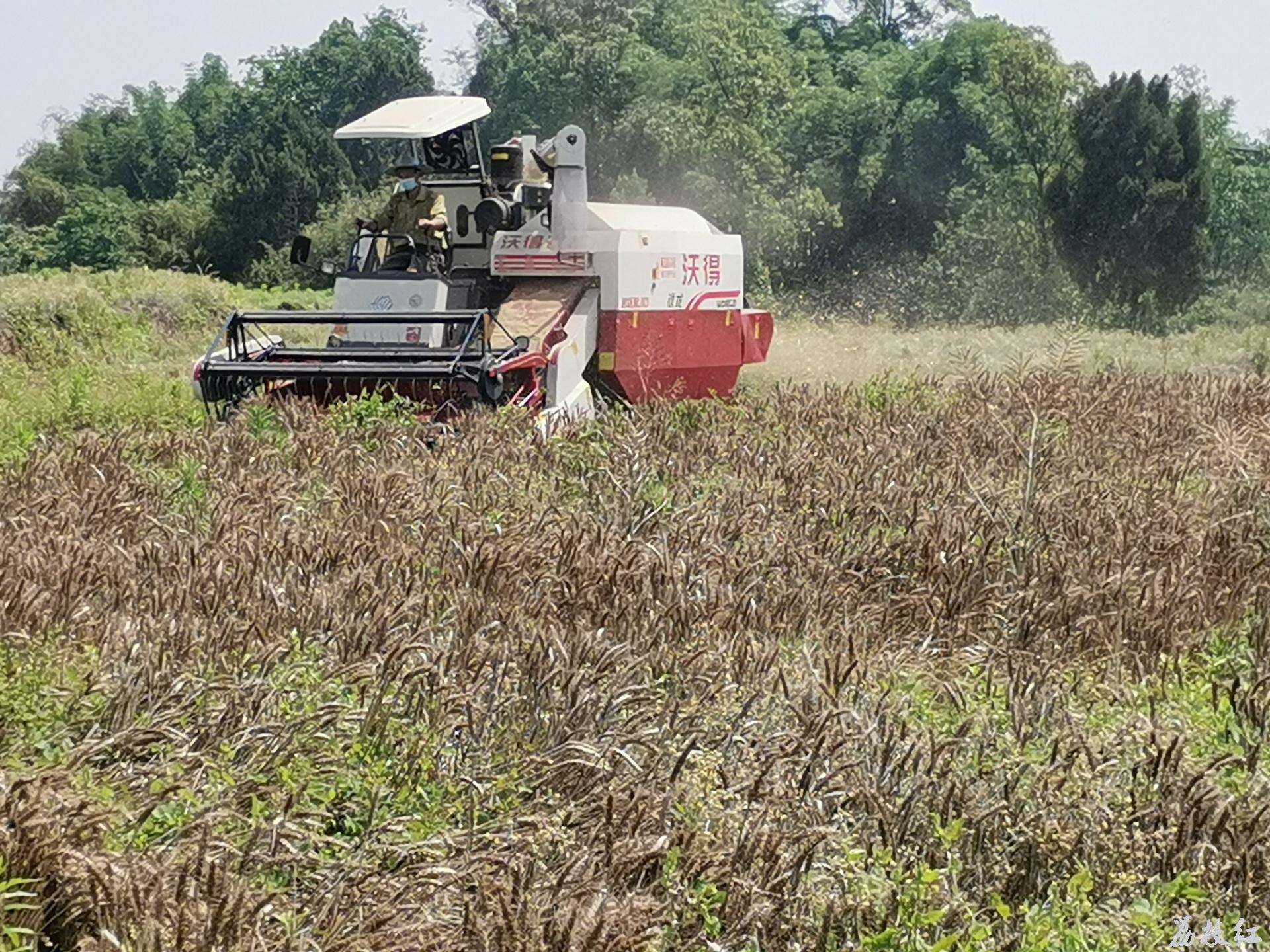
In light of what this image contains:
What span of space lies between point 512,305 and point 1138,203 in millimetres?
26829

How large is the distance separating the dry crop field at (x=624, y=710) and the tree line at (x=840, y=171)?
29.8 m

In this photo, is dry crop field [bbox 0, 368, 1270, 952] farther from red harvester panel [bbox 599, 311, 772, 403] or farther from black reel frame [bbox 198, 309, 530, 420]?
red harvester panel [bbox 599, 311, 772, 403]

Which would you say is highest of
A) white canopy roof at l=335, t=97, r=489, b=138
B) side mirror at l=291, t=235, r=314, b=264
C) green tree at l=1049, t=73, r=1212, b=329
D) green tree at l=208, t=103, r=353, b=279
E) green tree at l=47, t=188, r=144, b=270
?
white canopy roof at l=335, t=97, r=489, b=138

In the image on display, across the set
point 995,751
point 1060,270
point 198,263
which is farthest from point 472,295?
point 198,263

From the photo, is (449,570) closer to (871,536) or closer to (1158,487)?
(871,536)

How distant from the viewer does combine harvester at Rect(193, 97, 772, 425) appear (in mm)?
10859

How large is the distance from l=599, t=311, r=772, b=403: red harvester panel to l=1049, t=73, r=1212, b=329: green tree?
23923mm

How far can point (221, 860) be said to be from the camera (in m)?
3.26

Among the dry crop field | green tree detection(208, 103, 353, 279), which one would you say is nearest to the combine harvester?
the dry crop field

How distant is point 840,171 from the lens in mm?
48344

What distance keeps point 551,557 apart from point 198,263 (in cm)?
4752

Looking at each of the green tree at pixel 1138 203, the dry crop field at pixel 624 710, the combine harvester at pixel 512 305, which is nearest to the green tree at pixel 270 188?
the green tree at pixel 1138 203

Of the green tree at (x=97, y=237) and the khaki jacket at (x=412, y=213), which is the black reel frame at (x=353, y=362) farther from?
the green tree at (x=97, y=237)

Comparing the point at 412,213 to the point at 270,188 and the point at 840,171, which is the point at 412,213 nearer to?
the point at 840,171
